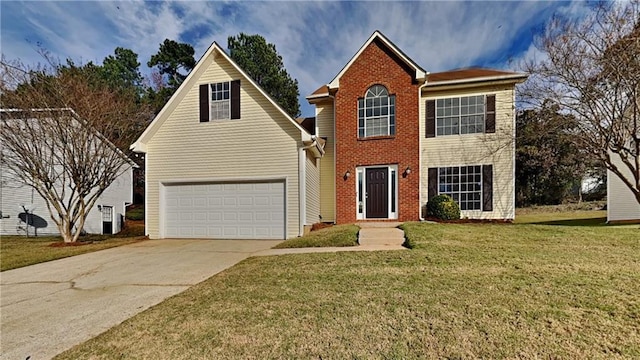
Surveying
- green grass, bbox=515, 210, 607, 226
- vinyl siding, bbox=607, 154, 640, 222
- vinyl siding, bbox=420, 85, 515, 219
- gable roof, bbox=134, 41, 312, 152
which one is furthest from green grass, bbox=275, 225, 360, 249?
vinyl siding, bbox=607, 154, 640, 222

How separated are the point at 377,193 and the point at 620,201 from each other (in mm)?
9306

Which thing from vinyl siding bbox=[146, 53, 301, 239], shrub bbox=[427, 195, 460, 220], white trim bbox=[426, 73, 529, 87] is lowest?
shrub bbox=[427, 195, 460, 220]

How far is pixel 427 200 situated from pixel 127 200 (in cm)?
1951

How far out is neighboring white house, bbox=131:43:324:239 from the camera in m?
11.4

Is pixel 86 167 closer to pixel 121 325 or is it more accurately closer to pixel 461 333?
pixel 121 325

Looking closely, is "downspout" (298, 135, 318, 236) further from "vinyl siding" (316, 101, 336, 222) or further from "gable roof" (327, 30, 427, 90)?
"gable roof" (327, 30, 427, 90)

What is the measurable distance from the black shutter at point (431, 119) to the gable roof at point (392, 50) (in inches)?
58.0

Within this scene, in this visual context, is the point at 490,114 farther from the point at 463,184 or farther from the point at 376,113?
the point at 376,113

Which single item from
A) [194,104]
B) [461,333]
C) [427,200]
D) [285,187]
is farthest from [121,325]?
[427,200]

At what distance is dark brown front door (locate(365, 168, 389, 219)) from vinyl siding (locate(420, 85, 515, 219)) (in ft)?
5.40

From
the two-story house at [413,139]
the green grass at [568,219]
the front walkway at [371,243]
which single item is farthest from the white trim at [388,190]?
the green grass at [568,219]

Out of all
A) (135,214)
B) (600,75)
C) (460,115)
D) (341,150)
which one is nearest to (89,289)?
(341,150)

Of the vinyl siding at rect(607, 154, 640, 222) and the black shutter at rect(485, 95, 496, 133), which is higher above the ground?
the black shutter at rect(485, 95, 496, 133)

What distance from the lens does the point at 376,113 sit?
1284 cm
